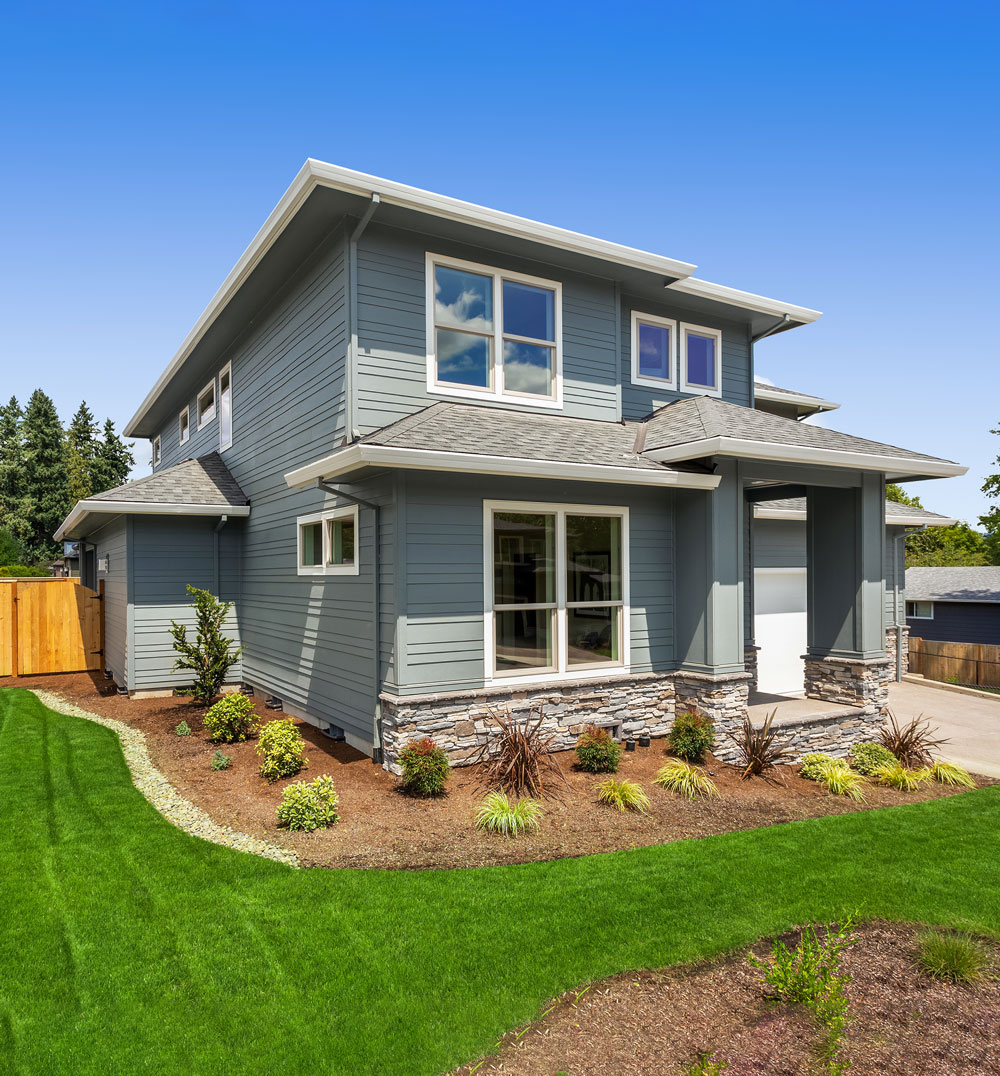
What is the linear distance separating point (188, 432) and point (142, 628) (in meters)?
6.38

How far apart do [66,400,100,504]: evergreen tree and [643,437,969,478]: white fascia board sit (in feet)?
141

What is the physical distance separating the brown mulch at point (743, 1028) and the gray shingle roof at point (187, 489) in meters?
10.6

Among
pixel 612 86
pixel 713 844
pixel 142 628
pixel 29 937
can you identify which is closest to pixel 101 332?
pixel 142 628

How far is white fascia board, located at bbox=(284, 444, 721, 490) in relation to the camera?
668cm

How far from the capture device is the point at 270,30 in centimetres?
950

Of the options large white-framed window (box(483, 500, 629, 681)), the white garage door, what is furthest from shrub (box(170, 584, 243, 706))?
the white garage door

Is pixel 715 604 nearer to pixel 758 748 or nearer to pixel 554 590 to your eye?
pixel 758 748

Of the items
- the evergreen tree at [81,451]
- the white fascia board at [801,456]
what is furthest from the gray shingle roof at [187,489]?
the evergreen tree at [81,451]

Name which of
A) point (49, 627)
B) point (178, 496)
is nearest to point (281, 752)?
point (178, 496)

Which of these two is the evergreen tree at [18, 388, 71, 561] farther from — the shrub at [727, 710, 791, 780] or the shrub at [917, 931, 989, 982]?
the shrub at [917, 931, 989, 982]

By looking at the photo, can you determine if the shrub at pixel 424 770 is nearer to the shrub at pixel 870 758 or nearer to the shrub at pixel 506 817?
the shrub at pixel 506 817

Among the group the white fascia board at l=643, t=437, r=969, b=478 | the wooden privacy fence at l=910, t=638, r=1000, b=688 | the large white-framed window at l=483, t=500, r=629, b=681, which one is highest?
the white fascia board at l=643, t=437, r=969, b=478

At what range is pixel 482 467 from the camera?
7125 mm

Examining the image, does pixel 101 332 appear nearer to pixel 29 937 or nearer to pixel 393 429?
pixel 393 429
